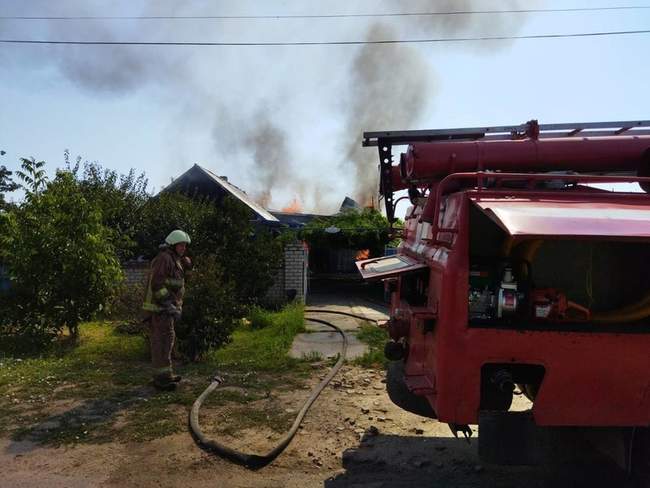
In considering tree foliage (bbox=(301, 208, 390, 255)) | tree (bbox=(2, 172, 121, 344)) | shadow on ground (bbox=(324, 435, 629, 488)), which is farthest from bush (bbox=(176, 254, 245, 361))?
tree foliage (bbox=(301, 208, 390, 255))

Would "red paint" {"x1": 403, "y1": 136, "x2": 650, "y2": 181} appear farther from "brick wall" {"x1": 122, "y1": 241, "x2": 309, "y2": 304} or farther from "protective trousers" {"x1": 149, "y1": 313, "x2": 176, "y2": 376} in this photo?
"brick wall" {"x1": 122, "y1": 241, "x2": 309, "y2": 304}

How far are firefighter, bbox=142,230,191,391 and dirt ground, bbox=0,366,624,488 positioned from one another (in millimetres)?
1113

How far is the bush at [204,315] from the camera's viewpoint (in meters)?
7.64

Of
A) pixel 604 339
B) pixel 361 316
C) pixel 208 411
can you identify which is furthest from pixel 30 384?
pixel 361 316

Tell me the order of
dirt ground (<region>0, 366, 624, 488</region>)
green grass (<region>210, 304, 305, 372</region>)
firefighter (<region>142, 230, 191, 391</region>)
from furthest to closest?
green grass (<region>210, 304, 305, 372</region>)
firefighter (<region>142, 230, 191, 391</region>)
dirt ground (<region>0, 366, 624, 488</region>)

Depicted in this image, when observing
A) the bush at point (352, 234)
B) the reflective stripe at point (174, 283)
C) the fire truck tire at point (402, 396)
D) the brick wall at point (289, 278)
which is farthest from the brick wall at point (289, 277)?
the fire truck tire at point (402, 396)

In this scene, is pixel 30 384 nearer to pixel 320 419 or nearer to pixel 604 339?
pixel 320 419

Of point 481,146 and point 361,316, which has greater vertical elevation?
point 481,146

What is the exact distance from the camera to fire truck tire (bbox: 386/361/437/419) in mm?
4361

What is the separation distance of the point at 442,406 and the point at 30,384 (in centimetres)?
508

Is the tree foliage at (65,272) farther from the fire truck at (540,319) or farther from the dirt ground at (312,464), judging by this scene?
the fire truck at (540,319)

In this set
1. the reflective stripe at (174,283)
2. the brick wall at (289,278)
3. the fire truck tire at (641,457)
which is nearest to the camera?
the fire truck tire at (641,457)

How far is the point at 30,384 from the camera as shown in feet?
21.3

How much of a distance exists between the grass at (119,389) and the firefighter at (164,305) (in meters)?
0.24
